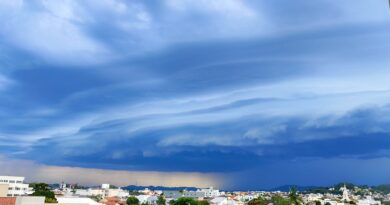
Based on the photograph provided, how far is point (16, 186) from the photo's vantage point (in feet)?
290

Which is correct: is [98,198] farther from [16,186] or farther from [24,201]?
[24,201]

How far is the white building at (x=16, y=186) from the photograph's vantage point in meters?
85.8

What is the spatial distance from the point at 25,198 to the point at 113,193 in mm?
105728

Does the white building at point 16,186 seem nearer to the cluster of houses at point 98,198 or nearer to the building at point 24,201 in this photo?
the cluster of houses at point 98,198

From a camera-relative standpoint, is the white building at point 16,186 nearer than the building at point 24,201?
No

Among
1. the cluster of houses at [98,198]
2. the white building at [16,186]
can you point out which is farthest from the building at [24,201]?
the white building at [16,186]

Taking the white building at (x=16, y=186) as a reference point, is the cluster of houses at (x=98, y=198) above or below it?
below

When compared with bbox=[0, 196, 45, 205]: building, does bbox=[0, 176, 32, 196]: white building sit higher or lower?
higher

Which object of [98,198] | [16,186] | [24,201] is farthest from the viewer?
[98,198]

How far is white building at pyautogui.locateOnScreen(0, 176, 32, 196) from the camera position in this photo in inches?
3378

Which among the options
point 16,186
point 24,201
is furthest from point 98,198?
point 24,201

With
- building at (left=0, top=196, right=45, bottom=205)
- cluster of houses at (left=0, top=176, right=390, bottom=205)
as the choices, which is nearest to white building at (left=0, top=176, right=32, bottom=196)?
cluster of houses at (left=0, top=176, right=390, bottom=205)

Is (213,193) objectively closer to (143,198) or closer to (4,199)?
(143,198)

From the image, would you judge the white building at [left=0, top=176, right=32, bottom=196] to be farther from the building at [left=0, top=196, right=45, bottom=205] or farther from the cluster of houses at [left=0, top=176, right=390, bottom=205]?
the building at [left=0, top=196, right=45, bottom=205]
